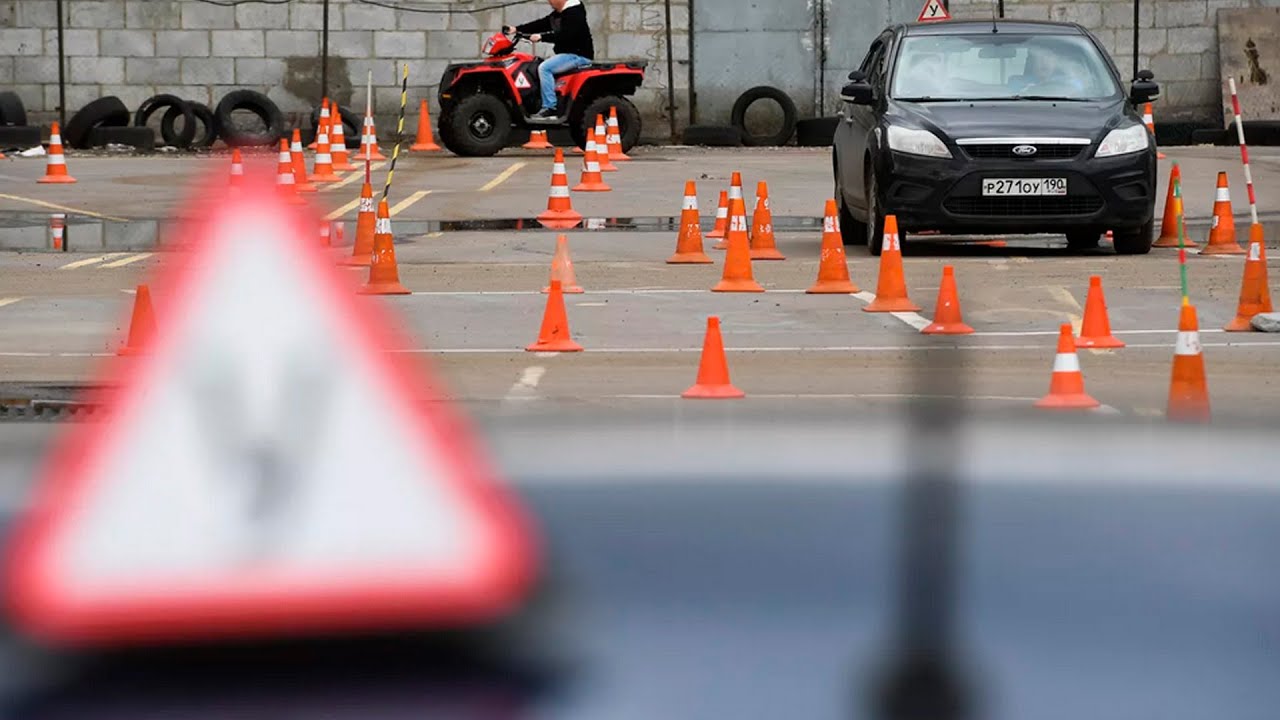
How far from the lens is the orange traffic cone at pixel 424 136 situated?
31812 millimetres

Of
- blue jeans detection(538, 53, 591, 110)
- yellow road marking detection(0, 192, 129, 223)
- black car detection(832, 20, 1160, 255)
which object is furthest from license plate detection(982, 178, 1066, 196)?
blue jeans detection(538, 53, 591, 110)

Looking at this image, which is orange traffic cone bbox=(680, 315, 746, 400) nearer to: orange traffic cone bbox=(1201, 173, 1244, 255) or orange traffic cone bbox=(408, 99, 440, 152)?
orange traffic cone bbox=(1201, 173, 1244, 255)

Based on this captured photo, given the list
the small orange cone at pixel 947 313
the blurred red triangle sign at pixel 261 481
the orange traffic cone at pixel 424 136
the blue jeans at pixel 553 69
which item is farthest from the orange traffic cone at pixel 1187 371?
the orange traffic cone at pixel 424 136

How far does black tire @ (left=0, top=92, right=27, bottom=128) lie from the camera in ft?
104

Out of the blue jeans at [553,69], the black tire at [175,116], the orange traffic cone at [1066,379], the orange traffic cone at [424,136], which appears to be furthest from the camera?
the black tire at [175,116]

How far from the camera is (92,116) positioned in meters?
31.8

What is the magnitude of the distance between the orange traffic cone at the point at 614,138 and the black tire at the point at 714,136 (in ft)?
14.3

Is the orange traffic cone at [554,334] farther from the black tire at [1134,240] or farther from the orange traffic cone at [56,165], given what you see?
the orange traffic cone at [56,165]

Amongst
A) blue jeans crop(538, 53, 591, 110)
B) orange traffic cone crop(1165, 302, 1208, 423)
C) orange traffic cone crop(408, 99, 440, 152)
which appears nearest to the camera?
orange traffic cone crop(1165, 302, 1208, 423)

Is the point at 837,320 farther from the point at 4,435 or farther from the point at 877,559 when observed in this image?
the point at 877,559

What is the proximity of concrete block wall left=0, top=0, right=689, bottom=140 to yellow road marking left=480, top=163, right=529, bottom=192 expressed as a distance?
19.8ft

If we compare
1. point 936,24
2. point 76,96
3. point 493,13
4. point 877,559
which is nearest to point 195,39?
point 76,96

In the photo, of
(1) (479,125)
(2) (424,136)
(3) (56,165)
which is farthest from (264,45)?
(3) (56,165)

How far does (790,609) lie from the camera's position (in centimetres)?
340
